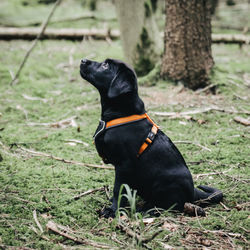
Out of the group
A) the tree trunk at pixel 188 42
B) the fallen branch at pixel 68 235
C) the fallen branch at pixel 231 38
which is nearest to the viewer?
the fallen branch at pixel 68 235

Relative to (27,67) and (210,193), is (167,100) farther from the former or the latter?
(27,67)

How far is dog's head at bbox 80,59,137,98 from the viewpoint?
9.54 feet

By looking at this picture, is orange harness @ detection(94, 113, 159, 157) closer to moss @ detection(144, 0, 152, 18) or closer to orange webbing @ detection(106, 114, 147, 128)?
orange webbing @ detection(106, 114, 147, 128)

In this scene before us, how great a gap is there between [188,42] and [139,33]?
5.45 feet

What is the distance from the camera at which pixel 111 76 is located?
308cm

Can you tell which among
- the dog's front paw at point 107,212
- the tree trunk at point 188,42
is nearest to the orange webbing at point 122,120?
the dog's front paw at point 107,212

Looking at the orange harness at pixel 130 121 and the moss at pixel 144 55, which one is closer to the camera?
the orange harness at pixel 130 121

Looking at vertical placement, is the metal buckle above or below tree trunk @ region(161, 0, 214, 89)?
below

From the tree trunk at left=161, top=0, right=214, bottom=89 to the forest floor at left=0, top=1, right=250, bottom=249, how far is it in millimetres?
286

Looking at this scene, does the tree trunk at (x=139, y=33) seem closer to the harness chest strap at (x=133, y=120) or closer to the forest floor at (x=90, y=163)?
the forest floor at (x=90, y=163)

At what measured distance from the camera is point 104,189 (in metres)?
3.40

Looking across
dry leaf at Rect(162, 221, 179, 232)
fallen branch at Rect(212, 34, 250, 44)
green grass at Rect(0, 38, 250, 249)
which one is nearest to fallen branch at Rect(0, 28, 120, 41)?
green grass at Rect(0, 38, 250, 249)

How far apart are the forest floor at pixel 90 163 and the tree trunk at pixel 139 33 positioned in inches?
46.4

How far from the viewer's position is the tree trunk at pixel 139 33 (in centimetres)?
712
